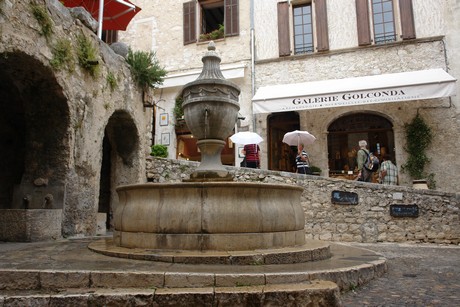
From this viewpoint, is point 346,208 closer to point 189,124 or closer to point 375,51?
point 189,124

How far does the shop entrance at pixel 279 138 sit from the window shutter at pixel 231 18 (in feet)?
11.6

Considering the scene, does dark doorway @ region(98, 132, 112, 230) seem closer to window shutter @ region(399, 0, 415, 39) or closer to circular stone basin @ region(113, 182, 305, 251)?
circular stone basin @ region(113, 182, 305, 251)

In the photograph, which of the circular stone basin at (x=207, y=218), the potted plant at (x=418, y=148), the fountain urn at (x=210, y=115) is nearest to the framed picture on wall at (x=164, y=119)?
the potted plant at (x=418, y=148)

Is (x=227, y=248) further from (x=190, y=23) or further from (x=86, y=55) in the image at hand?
(x=190, y=23)

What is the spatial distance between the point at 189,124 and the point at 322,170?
8037 mm

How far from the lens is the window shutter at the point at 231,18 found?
13.9 m

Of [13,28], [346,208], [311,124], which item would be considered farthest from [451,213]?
[13,28]

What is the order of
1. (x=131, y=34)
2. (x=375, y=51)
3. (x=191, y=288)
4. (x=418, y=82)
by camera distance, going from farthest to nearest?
(x=131, y=34) → (x=375, y=51) → (x=418, y=82) → (x=191, y=288)

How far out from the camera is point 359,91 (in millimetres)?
10805

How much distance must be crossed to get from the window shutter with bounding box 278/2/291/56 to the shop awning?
157 centimetres

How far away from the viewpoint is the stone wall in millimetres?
8477

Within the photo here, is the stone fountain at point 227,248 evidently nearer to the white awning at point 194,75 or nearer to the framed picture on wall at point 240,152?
the framed picture on wall at point 240,152

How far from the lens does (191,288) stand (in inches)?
109

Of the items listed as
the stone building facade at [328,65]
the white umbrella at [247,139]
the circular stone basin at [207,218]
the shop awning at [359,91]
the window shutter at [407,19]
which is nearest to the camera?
the circular stone basin at [207,218]
